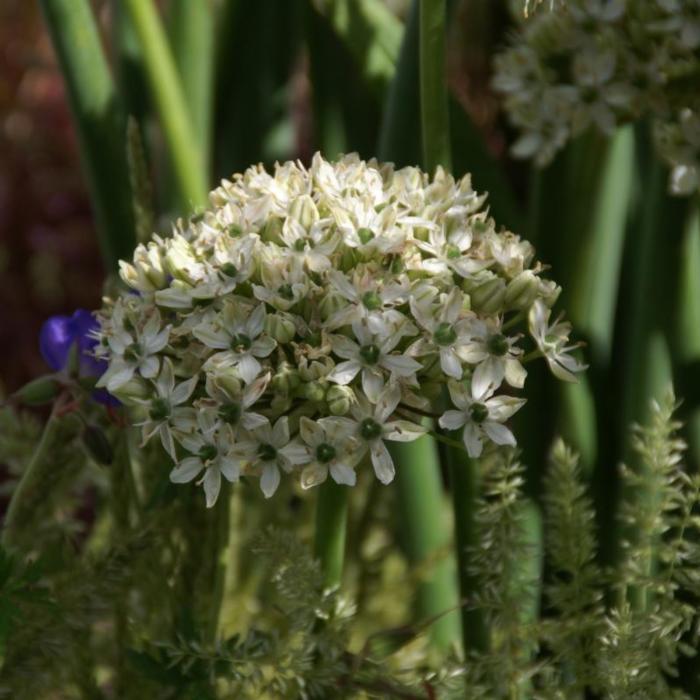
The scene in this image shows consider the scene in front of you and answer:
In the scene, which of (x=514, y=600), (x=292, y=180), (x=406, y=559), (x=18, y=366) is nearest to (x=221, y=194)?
(x=292, y=180)

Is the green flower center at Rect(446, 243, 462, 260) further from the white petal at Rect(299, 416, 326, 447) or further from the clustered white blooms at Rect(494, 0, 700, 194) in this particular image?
the clustered white blooms at Rect(494, 0, 700, 194)

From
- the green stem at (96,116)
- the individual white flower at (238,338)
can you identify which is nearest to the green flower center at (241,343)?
the individual white flower at (238,338)

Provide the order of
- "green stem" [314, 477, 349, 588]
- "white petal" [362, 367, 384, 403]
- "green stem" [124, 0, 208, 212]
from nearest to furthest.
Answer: "white petal" [362, 367, 384, 403] → "green stem" [314, 477, 349, 588] → "green stem" [124, 0, 208, 212]

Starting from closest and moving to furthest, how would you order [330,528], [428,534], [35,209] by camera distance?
[330,528], [428,534], [35,209]

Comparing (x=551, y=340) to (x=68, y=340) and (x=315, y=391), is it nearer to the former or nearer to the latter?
(x=315, y=391)

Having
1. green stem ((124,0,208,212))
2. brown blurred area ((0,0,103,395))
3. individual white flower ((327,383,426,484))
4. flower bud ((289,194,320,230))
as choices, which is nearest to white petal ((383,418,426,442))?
individual white flower ((327,383,426,484))

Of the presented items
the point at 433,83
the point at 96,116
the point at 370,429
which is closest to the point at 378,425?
the point at 370,429
